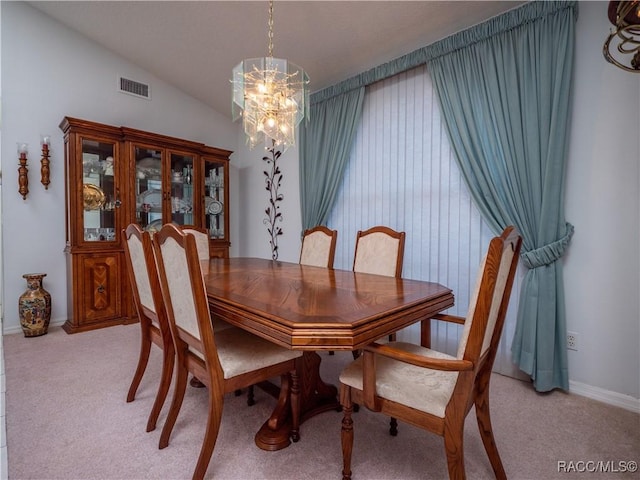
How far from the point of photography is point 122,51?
11.3ft

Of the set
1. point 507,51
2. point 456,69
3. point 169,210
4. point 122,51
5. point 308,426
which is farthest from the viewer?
point 169,210

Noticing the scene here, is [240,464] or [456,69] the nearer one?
[240,464]

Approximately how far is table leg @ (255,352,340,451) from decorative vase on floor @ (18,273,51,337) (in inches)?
97.5

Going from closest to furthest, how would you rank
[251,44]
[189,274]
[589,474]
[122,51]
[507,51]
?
[189,274]
[589,474]
[507,51]
[251,44]
[122,51]

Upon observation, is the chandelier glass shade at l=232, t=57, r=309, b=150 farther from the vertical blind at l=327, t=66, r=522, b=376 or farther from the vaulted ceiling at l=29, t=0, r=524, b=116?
the vertical blind at l=327, t=66, r=522, b=376

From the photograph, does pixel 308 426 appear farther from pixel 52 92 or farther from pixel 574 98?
pixel 52 92

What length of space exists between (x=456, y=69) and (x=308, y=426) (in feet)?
8.60

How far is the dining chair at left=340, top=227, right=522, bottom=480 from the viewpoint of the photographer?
3.19ft

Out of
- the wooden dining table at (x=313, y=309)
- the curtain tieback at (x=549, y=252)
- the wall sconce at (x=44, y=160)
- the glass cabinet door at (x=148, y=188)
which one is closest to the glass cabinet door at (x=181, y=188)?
the glass cabinet door at (x=148, y=188)

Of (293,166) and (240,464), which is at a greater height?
(293,166)

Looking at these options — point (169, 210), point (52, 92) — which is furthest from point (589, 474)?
point (52, 92)

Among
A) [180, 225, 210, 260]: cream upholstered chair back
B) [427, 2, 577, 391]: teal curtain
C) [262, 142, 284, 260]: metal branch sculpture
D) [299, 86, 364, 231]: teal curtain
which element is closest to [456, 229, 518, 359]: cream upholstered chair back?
[427, 2, 577, 391]: teal curtain

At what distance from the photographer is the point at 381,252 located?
229cm

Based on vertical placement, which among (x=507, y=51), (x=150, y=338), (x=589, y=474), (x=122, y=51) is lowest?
(x=589, y=474)
